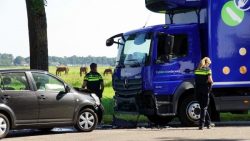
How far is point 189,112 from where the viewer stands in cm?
1553

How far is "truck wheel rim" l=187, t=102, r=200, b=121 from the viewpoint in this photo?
1551 cm

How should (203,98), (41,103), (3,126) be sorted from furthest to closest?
(203,98) < (41,103) < (3,126)

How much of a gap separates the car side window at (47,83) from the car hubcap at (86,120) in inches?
33.0

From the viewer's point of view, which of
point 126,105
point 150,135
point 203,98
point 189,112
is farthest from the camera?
point 126,105

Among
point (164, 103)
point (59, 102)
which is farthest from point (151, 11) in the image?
point (59, 102)

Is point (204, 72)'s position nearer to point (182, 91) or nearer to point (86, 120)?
point (182, 91)

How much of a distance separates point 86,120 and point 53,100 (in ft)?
3.62

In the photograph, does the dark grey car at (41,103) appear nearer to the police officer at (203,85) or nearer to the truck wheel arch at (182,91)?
the truck wheel arch at (182,91)

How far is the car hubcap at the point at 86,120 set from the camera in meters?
14.4

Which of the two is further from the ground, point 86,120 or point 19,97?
point 19,97

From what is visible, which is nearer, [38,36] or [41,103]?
[41,103]

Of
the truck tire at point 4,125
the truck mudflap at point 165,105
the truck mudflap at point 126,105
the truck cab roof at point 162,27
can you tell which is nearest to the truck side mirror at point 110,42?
the truck cab roof at point 162,27

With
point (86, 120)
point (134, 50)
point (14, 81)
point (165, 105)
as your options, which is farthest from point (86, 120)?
point (134, 50)

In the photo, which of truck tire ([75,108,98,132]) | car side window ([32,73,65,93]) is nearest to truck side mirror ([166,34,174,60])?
truck tire ([75,108,98,132])
